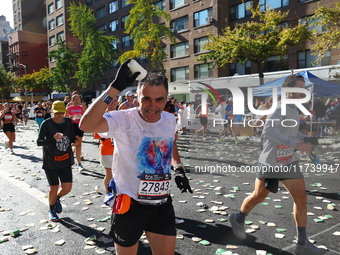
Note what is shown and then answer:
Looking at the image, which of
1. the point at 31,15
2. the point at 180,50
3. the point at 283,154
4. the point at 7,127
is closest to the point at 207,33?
the point at 180,50

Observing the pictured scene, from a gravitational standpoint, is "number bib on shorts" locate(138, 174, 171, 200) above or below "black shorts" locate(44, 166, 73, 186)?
above

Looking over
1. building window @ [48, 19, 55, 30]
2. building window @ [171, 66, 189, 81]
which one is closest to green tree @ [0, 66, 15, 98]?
building window @ [48, 19, 55, 30]

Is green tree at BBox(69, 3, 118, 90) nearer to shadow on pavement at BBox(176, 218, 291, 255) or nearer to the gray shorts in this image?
shadow on pavement at BBox(176, 218, 291, 255)

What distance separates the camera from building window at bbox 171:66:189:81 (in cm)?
3670

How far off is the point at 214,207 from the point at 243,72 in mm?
27030

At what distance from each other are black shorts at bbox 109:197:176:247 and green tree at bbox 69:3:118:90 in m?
32.0

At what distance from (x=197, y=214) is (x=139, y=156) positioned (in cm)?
296

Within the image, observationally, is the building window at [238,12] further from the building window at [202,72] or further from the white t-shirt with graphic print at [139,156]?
the white t-shirt with graphic print at [139,156]

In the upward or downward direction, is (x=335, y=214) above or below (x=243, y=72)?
below

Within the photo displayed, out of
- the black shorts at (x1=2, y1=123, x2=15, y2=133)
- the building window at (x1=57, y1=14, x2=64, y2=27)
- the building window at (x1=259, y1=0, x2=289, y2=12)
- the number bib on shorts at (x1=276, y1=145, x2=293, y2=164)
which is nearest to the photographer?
the number bib on shorts at (x1=276, y1=145, x2=293, y2=164)

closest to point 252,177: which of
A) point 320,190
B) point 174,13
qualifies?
point 320,190

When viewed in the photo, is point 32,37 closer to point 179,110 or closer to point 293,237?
point 179,110

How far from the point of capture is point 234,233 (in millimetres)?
4238

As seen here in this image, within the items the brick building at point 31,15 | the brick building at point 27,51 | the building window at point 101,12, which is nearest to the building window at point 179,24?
the building window at point 101,12
